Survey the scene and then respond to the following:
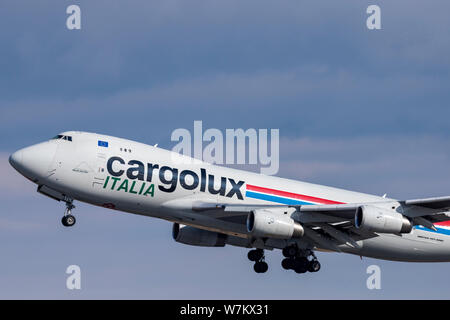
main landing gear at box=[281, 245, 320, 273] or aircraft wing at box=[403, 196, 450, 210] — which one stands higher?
aircraft wing at box=[403, 196, 450, 210]

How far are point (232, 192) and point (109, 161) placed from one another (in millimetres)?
7141

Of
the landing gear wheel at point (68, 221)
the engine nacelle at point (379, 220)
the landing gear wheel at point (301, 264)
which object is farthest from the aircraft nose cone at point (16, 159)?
the engine nacelle at point (379, 220)

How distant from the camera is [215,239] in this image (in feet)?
165

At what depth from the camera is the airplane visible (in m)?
42.2

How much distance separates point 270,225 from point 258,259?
846cm

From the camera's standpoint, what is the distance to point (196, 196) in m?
43.5

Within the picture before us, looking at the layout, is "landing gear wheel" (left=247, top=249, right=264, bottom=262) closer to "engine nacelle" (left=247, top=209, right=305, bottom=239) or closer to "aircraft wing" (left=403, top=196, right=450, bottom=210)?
"engine nacelle" (left=247, top=209, right=305, bottom=239)

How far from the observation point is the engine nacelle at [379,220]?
4212cm

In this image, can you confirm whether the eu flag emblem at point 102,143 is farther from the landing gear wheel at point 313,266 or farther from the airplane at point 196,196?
the landing gear wheel at point 313,266

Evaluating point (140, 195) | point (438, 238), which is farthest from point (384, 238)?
point (140, 195)

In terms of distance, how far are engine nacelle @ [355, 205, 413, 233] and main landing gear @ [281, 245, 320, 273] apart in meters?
5.08

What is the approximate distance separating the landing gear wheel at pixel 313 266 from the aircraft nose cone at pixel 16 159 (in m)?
17.5

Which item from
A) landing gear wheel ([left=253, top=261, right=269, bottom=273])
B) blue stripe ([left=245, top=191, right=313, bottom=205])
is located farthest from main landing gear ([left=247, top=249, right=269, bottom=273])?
blue stripe ([left=245, top=191, right=313, bottom=205])
